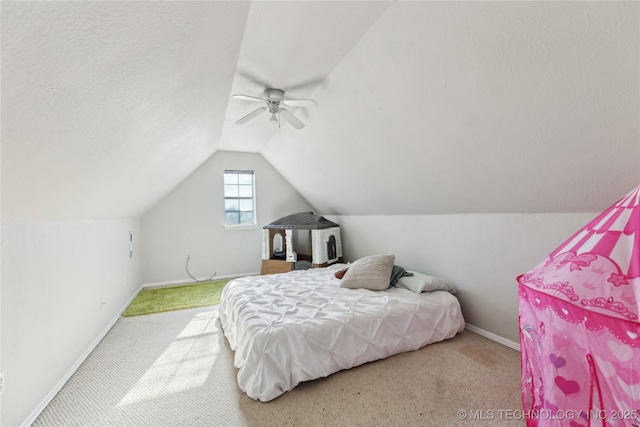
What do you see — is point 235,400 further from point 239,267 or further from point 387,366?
point 239,267

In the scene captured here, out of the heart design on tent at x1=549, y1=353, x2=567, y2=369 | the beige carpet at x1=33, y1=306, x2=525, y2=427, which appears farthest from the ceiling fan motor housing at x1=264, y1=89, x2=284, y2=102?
the heart design on tent at x1=549, y1=353, x2=567, y2=369

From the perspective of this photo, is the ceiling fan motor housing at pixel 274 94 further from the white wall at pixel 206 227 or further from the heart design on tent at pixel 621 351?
the white wall at pixel 206 227

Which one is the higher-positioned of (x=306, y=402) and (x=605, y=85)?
(x=605, y=85)

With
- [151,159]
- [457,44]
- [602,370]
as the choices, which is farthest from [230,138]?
Result: [602,370]

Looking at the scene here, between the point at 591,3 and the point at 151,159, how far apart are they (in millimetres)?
2959

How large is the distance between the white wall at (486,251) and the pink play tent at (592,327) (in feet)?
3.36

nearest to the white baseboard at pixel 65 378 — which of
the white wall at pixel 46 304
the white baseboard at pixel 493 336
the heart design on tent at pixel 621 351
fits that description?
the white wall at pixel 46 304

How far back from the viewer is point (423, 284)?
259 centimetres

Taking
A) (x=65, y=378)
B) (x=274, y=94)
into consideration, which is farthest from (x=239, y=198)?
(x=65, y=378)

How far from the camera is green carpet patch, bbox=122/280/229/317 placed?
3.49 meters

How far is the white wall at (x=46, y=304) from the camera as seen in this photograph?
1.39m

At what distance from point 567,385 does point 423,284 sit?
1.52 m

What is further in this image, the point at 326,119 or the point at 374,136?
the point at 326,119

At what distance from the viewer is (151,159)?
2430 mm
